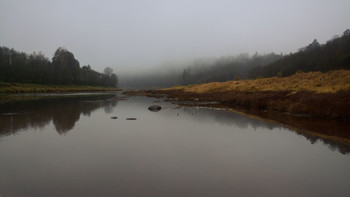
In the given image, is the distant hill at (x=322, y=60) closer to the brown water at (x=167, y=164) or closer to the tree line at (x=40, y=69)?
the brown water at (x=167, y=164)

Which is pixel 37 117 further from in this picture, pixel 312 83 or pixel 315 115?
pixel 312 83

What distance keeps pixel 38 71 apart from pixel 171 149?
382 feet

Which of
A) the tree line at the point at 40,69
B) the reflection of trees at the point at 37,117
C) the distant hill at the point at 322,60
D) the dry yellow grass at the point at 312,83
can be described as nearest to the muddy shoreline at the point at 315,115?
the dry yellow grass at the point at 312,83

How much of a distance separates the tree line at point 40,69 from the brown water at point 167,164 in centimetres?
10167

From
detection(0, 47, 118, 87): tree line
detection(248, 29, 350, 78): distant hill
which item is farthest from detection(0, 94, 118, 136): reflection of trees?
detection(248, 29, 350, 78): distant hill

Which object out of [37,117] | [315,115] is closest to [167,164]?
Answer: [37,117]

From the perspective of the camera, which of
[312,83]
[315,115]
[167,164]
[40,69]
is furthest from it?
[40,69]

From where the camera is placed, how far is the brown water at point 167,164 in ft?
20.4

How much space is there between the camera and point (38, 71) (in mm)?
102750

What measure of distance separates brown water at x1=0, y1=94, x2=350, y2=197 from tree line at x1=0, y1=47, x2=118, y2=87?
102 metres

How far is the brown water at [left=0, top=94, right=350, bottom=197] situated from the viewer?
6.21m

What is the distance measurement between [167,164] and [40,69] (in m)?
123

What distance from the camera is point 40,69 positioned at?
107312 millimetres

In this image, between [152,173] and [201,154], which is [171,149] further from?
[152,173]
